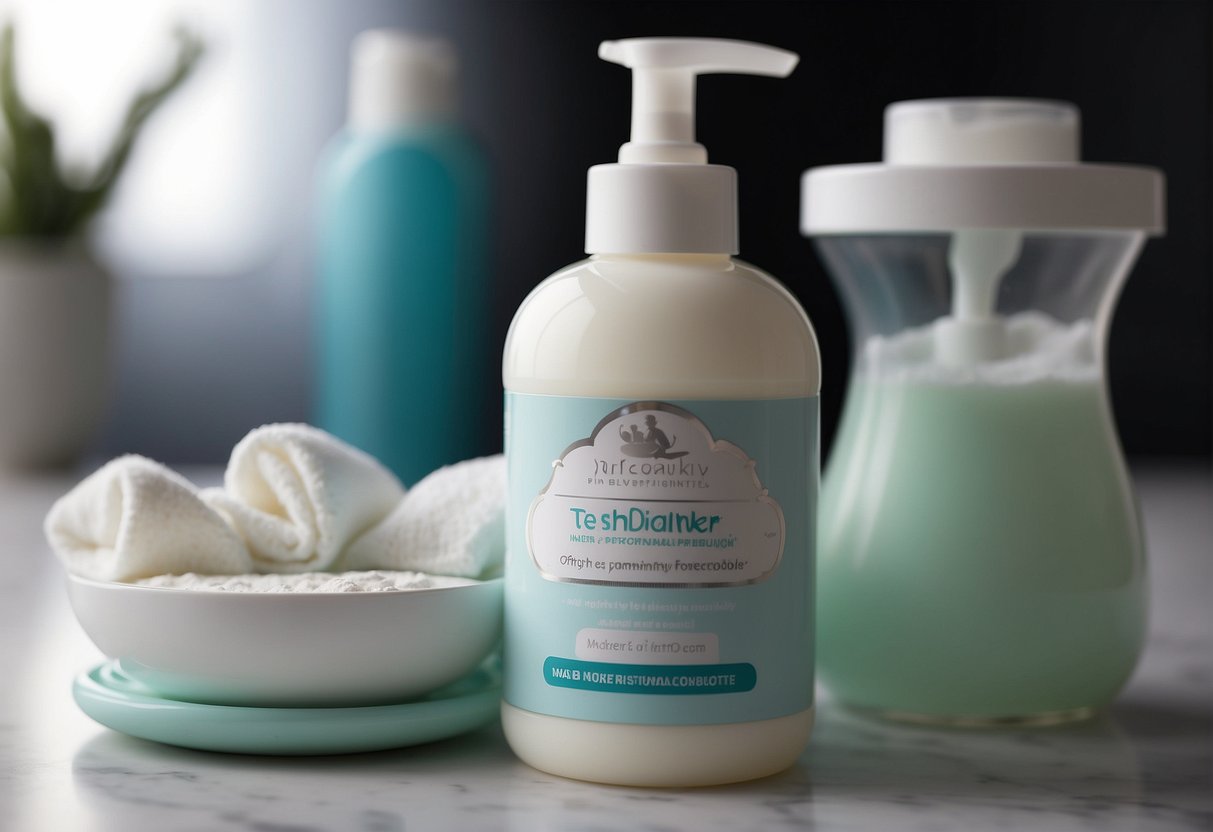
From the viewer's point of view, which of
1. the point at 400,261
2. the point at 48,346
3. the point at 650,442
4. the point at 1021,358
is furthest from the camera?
the point at 48,346

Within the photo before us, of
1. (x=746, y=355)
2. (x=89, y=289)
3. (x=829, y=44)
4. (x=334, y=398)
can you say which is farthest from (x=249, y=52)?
(x=746, y=355)

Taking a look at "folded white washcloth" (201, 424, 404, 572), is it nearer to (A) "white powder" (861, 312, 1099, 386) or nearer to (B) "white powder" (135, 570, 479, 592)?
(B) "white powder" (135, 570, 479, 592)

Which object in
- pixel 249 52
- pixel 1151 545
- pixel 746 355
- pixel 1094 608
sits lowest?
pixel 1151 545

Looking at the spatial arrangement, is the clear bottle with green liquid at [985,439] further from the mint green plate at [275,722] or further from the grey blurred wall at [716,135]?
the grey blurred wall at [716,135]

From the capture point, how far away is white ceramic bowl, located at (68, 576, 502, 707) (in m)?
0.42

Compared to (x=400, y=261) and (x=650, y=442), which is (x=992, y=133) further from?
(x=400, y=261)

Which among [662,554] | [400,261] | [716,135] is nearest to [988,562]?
[662,554]

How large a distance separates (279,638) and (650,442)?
0.12 metres

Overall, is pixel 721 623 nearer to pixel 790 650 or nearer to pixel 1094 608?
pixel 790 650

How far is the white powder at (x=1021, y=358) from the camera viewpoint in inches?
20.1

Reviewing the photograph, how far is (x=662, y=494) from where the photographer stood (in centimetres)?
41

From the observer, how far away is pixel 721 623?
0.42m

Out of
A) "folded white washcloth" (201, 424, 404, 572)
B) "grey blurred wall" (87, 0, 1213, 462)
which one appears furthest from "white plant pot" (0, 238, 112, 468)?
"folded white washcloth" (201, 424, 404, 572)

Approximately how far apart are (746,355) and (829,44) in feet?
2.71
